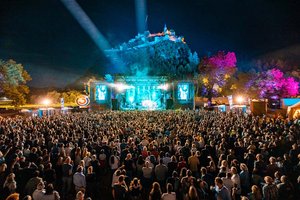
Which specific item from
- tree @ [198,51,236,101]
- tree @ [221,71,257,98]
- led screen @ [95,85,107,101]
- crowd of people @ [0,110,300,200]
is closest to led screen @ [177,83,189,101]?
led screen @ [95,85,107,101]

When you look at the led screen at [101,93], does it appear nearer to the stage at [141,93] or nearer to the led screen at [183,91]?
the stage at [141,93]

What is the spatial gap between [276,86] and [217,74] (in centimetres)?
1329

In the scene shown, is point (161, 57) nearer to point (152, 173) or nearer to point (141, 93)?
point (141, 93)

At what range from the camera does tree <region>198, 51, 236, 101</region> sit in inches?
2063

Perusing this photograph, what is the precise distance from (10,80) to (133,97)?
22.9m

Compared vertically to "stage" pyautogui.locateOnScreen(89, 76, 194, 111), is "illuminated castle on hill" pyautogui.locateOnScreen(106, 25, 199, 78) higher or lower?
higher

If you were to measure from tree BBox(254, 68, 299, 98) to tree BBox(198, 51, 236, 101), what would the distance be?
9.63 m

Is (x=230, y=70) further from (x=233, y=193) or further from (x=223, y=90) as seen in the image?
(x=233, y=193)

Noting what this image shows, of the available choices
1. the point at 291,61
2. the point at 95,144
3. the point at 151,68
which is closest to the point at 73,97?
the point at 151,68

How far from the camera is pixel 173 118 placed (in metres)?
20.1

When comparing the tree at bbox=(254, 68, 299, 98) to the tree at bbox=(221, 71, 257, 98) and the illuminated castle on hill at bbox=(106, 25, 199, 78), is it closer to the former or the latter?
the tree at bbox=(221, 71, 257, 98)

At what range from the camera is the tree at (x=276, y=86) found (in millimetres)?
42344

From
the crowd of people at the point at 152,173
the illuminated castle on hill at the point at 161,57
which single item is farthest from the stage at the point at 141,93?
the crowd of people at the point at 152,173

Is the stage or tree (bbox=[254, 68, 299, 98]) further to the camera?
tree (bbox=[254, 68, 299, 98])
